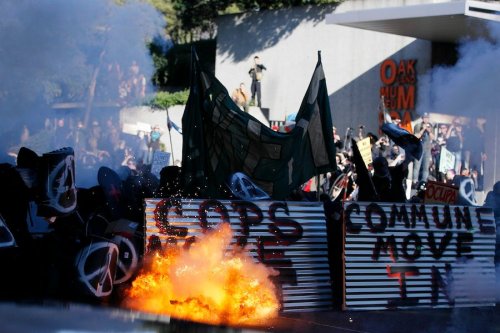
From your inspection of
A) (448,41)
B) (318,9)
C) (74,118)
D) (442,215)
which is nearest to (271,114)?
(318,9)

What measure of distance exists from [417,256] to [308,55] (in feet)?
55.8

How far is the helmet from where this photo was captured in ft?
28.1

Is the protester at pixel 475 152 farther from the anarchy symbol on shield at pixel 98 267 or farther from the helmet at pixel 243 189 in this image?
the anarchy symbol on shield at pixel 98 267

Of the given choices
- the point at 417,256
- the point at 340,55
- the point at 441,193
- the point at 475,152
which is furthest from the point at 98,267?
the point at 340,55

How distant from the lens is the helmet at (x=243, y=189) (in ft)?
28.1

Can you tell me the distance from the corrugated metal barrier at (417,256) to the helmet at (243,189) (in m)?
0.90

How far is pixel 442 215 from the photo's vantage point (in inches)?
356

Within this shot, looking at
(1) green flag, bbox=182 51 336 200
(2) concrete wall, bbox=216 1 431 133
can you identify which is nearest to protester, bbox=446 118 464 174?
(2) concrete wall, bbox=216 1 431 133

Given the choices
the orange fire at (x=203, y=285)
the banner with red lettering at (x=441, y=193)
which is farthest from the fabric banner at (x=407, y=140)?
the orange fire at (x=203, y=285)

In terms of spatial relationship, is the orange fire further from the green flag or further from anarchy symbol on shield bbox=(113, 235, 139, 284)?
the green flag

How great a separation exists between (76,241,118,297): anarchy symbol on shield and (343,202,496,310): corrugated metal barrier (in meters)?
2.27

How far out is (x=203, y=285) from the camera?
25.5 ft

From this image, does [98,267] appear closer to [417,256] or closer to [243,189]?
[243,189]

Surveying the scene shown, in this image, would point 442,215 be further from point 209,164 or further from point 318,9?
point 318,9
